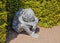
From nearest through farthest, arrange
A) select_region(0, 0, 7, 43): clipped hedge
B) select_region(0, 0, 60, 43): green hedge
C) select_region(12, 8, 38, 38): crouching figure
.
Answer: select_region(0, 0, 7, 43): clipped hedge < select_region(12, 8, 38, 38): crouching figure < select_region(0, 0, 60, 43): green hedge

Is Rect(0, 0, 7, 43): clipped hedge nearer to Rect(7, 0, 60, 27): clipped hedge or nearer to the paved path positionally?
the paved path

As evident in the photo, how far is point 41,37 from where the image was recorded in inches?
285

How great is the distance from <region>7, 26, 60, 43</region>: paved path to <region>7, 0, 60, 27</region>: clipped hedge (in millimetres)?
454

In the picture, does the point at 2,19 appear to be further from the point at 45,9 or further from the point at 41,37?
the point at 45,9

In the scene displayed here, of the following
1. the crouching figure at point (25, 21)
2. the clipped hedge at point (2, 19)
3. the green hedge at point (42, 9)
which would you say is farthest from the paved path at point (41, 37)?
→ the clipped hedge at point (2, 19)

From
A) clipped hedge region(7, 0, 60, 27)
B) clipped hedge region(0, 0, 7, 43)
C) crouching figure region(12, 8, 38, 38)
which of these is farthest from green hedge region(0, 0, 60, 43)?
clipped hedge region(0, 0, 7, 43)

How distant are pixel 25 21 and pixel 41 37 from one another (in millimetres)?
715

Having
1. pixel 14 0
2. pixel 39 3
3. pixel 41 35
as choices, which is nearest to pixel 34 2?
pixel 39 3

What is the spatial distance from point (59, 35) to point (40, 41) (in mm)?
796

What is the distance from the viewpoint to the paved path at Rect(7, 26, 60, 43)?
6988mm

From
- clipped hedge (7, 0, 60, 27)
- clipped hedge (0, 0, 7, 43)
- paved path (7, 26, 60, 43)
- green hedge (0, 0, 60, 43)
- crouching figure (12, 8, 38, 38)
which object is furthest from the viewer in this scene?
clipped hedge (7, 0, 60, 27)

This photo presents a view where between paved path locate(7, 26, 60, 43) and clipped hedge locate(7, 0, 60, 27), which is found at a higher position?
clipped hedge locate(7, 0, 60, 27)

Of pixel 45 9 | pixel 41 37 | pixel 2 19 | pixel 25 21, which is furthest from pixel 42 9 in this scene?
pixel 2 19

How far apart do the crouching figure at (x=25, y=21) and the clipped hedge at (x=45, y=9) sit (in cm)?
47
